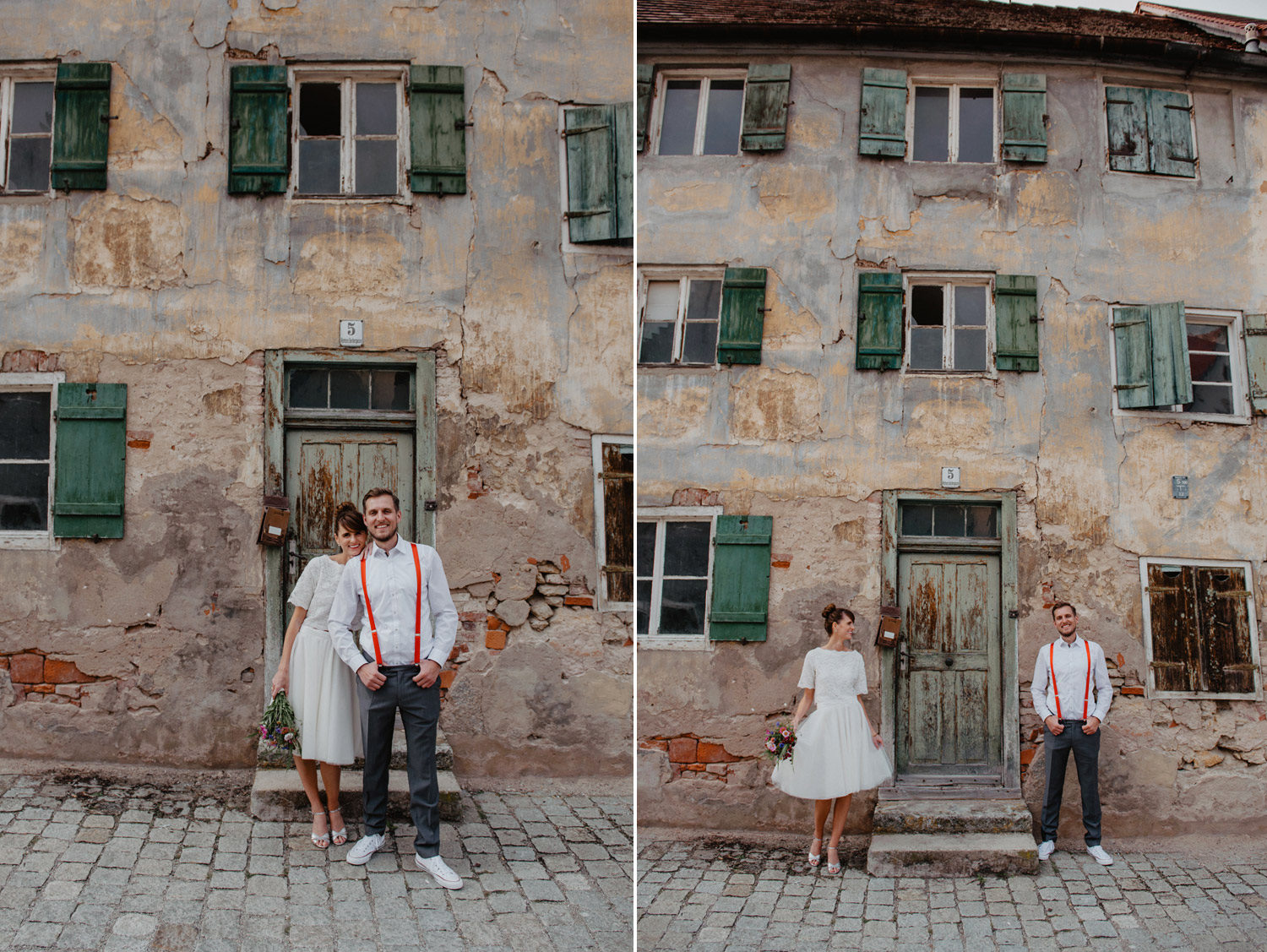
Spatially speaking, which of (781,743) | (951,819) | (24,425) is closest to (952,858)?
(951,819)

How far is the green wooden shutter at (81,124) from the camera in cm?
478

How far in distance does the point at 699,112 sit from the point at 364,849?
3.61 meters

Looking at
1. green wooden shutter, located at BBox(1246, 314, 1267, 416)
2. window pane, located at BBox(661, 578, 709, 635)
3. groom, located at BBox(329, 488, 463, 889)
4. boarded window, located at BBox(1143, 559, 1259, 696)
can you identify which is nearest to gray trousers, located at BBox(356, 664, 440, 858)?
groom, located at BBox(329, 488, 463, 889)

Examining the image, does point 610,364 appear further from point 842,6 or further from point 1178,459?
point 1178,459

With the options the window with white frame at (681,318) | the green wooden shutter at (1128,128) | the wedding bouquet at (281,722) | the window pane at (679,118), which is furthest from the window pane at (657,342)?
the green wooden shutter at (1128,128)

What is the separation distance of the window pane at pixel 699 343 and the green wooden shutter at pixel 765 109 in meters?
0.89

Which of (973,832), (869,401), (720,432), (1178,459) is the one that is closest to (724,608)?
(720,432)

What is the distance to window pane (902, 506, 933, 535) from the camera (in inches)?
183

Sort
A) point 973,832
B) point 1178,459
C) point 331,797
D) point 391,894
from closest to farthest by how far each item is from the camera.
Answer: point 391,894 → point 331,797 → point 973,832 → point 1178,459

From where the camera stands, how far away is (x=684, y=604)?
460 cm

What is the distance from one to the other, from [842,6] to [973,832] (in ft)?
13.5

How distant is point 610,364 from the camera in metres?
4.95

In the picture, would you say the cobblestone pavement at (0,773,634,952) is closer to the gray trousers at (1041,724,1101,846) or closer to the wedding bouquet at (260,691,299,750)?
the wedding bouquet at (260,691,299,750)

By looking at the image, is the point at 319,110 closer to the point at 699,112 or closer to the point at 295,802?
the point at 699,112
